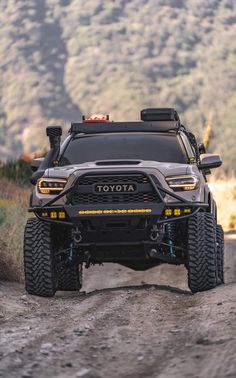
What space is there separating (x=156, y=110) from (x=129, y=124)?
1.89 feet

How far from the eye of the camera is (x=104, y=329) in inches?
296

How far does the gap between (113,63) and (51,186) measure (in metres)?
113

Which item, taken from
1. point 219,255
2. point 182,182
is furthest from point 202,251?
point 219,255

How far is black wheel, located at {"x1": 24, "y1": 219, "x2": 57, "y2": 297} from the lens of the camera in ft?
33.5

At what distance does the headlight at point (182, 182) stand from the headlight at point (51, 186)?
114 cm

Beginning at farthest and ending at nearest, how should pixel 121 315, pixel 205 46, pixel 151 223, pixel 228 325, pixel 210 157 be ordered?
pixel 205 46 → pixel 210 157 → pixel 151 223 → pixel 121 315 → pixel 228 325

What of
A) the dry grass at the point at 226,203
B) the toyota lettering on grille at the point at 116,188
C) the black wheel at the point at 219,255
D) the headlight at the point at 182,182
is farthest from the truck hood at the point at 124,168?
the dry grass at the point at 226,203

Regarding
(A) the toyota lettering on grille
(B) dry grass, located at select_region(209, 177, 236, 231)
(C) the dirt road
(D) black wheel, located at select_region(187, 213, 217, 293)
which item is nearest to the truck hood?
(A) the toyota lettering on grille

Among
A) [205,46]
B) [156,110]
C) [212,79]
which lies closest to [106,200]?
[156,110]

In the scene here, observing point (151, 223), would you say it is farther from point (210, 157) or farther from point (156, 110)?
point (156, 110)

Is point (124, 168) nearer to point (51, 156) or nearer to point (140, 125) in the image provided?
point (51, 156)

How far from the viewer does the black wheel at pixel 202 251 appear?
10.2 meters

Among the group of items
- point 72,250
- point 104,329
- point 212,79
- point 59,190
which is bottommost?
point 104,329

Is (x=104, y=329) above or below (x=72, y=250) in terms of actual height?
below
